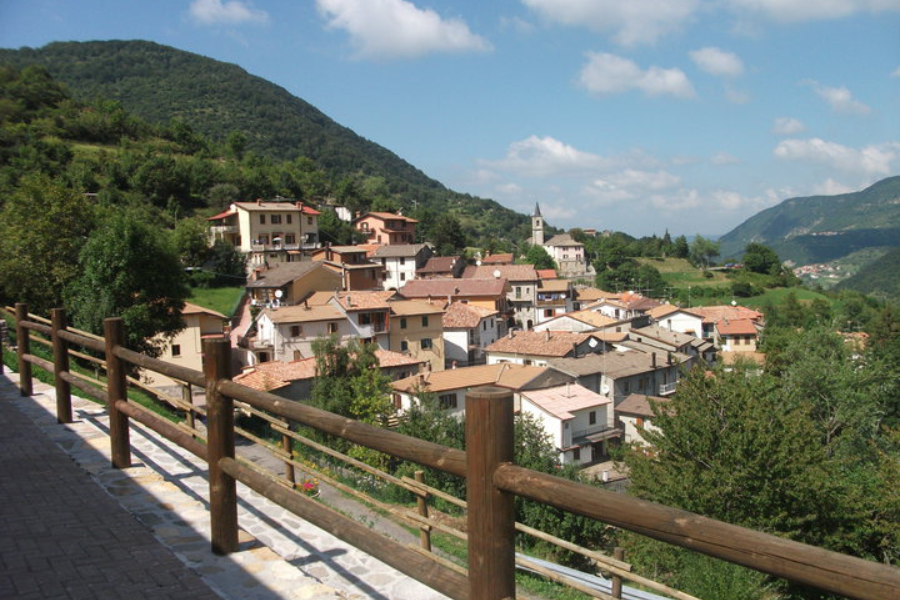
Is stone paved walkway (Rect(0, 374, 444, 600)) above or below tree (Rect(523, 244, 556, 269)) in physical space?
below

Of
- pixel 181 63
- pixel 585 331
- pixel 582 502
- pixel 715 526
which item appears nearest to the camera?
pixel 715 526

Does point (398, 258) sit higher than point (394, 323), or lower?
higher

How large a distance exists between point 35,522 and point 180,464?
1630 mm

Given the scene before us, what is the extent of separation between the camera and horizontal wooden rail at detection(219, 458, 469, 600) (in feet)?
7.26

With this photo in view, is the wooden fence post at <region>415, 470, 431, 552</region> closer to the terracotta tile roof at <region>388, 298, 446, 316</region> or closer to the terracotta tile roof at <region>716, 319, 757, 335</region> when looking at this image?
the terracotta tile roof at <region>388, 298, 446, 316</region>

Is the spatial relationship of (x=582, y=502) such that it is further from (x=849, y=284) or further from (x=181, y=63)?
(x=181, y=63)

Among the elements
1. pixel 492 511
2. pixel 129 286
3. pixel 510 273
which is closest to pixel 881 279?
pixel 510 273

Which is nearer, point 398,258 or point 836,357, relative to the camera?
point 836,357

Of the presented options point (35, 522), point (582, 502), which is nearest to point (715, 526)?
point (582, 502)

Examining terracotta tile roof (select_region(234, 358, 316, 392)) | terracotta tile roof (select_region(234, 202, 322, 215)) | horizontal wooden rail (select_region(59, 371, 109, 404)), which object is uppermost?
terracotta tile roof (select_region(234, 202, 322, 215))

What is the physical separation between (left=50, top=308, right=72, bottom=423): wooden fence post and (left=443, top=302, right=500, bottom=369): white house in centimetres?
3615

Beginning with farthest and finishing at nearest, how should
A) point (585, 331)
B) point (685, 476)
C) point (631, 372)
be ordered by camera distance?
1. point (585, 331)
2. point (631, 372)
3. point (685, 476)

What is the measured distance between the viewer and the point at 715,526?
1.53 m

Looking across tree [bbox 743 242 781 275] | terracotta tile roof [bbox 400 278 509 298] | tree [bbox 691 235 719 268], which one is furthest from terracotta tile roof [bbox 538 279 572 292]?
tree [bbox 691 235 719 268]
